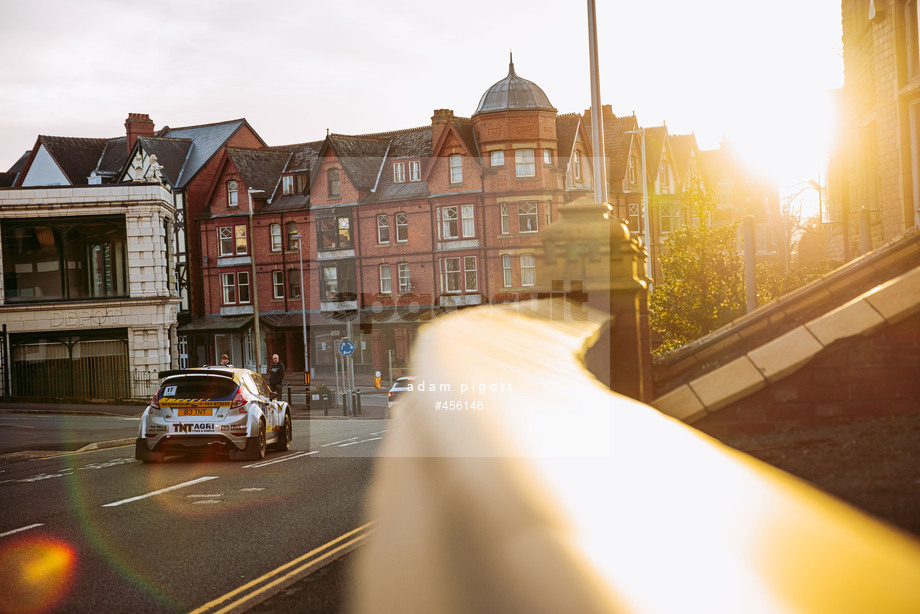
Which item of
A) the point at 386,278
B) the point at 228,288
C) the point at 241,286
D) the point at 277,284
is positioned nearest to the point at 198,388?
the point at 386,278

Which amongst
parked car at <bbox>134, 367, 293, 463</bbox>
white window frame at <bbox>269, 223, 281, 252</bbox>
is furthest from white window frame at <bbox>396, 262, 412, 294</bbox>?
parked car at <bbox>134, 367, 293, 463</bbox>

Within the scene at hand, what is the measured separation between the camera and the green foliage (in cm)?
3038

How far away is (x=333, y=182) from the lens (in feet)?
195

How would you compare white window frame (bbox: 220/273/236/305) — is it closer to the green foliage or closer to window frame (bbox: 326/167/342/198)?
window frame (bbox: 326/167/342/198)

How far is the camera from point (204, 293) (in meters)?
62.7

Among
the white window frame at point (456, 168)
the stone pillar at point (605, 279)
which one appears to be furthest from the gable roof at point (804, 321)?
the white window frame at point (456, 168)

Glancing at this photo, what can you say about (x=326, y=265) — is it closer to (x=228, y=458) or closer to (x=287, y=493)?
(x=228, y=458)

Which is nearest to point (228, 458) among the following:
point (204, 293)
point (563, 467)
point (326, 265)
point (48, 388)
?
point (563, 467)

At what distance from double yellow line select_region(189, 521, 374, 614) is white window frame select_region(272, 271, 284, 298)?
53.3 m

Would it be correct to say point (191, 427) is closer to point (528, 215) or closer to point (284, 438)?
point (284, 438)

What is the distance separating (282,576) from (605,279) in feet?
10.6

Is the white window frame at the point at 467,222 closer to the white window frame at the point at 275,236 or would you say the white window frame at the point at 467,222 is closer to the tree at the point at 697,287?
the white window frame at the point at 275,236

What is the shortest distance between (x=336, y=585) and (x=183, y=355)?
56756 mm

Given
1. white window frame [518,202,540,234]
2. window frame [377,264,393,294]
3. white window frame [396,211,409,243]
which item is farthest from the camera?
window frame [377,264,393,294]
